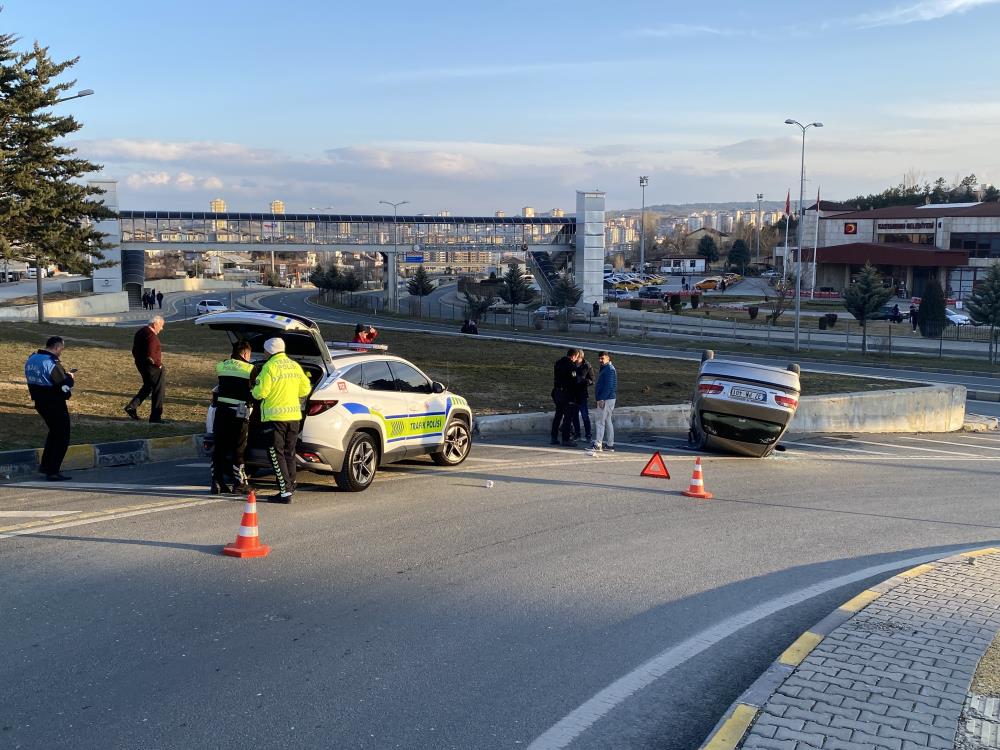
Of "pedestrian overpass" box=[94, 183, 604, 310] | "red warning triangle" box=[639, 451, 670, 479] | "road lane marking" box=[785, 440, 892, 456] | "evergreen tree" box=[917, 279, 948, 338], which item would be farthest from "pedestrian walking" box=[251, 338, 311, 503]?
"pedestrian overpass" box=[94, 183, 604, 310]

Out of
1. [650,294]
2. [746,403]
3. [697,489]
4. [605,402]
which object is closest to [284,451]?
[697,489]

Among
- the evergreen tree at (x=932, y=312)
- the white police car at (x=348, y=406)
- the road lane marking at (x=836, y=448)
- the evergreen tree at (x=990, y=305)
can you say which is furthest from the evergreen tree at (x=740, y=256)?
the white police car at (x=348, y=406)

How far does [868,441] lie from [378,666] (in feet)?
54.1

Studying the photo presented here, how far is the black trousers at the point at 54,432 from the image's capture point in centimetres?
1078

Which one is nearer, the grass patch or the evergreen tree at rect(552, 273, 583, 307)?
the grass patch

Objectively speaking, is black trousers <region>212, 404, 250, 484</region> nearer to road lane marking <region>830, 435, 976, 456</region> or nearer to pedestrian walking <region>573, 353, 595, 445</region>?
pedestrian walking <region>573, 353, 595, 445</region>

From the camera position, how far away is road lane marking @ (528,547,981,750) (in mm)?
4938

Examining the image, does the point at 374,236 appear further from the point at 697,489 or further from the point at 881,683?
the point at 881,683

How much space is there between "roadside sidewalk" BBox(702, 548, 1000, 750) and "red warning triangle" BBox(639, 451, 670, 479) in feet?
17.3

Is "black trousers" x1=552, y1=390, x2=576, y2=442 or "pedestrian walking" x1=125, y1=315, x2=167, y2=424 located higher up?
"pedestrian walking" x1=125, y1=315, x2=167, y2=424

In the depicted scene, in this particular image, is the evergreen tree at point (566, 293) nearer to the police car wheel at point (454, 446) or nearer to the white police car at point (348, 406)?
the police car wheel at point (454, 446)

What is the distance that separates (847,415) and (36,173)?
2019cm

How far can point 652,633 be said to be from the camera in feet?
21.4

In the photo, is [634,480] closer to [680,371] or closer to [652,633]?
[652,633]
